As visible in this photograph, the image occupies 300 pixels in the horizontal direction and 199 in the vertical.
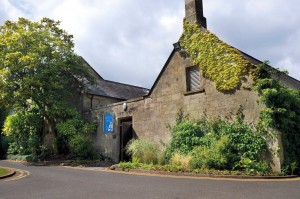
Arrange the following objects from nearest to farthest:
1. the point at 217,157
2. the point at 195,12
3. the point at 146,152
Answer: the point at 217,157
the point at 146,152
the point at 195,12

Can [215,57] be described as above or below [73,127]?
above

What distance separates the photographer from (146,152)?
1440 cm

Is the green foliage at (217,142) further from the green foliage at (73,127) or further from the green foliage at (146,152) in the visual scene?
the green foliage at (73,127)

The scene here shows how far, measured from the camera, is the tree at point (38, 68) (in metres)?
18.0

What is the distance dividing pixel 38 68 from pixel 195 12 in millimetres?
10761

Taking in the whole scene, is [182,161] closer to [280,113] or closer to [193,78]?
[280,113]

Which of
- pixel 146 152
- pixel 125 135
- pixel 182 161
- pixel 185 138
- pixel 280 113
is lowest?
pixel 182 161

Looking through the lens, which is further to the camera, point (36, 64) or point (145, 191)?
point (36, 64)

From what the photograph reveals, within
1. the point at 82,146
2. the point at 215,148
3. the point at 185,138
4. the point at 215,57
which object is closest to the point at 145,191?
the point at 215,148

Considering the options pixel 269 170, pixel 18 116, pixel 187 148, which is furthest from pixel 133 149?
pixel 18 116

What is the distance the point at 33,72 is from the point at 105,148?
22.8ft

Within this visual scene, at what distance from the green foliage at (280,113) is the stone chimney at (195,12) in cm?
511

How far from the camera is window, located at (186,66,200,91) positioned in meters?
15.2

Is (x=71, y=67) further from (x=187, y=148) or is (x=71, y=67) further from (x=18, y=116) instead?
(x=187, y=148)
